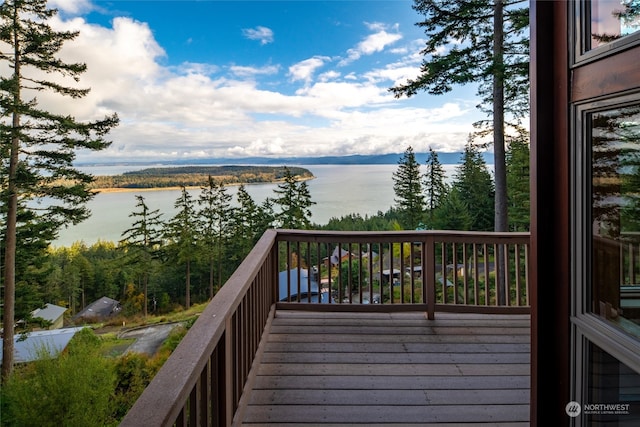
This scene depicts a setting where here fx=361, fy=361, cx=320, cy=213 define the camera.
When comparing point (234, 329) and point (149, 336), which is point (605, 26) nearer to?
point (234, 329)

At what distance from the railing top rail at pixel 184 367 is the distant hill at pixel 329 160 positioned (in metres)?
13.0

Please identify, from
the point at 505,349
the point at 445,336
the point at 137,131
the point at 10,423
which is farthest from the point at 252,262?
the point at 137,131

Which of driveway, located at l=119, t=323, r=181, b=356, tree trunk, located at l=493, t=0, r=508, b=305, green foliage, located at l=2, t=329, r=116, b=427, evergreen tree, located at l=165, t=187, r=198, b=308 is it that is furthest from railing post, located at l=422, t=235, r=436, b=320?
→ evergreen tree, located at l=165, t=187, r=198, b=308

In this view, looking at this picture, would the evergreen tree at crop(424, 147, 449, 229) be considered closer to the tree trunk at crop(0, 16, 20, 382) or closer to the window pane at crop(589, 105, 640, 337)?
the tree trunk at crop(0, 16, 20, 382)

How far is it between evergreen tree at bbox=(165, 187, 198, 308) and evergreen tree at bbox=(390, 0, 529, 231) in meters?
18.4

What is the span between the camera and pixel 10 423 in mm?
13125

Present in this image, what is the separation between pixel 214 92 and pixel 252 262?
21433mm

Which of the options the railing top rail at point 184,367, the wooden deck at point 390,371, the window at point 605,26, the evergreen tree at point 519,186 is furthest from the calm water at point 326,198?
the window at point 605,26

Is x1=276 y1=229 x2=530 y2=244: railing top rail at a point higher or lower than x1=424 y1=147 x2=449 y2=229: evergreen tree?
lower

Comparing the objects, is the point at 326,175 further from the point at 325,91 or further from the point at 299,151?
the point at 299,151

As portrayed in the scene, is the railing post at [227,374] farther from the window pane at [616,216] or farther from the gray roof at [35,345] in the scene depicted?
the gray roof at [35,345]

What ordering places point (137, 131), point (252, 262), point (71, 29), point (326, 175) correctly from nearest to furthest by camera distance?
1. point (252, 262)
2. point (71, 29)
3. point (326, 175)
4. point (137, 131)

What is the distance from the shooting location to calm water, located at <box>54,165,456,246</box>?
1753 centimetres

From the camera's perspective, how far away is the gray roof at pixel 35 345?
14.2 m
